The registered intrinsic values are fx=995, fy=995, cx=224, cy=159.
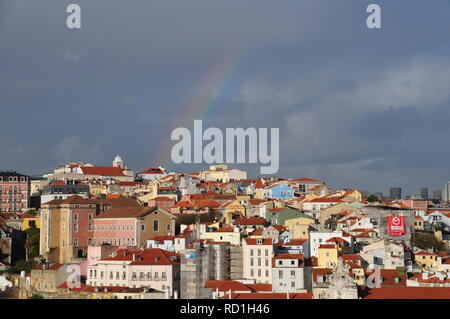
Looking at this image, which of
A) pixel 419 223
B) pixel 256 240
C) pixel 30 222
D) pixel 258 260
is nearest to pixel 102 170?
pixel 30 222

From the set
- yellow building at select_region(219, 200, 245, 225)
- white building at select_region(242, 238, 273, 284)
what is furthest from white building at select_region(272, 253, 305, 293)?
yellow building at select_region(219, 200, 245, 225)

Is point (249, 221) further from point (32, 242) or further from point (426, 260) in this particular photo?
point (32, 242)

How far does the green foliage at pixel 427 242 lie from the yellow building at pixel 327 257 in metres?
12.1

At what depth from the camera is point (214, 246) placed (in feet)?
168

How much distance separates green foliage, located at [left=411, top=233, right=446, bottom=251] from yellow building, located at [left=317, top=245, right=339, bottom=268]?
39.6ft

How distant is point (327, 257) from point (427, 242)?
1399cm

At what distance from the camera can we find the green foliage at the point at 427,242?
6238cm

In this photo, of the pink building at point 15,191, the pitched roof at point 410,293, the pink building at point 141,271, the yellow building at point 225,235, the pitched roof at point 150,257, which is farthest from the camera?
the pink building at point 15,191

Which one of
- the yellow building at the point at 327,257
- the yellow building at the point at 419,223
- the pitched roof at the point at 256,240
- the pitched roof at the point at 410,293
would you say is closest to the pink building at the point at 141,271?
the pitched roof at the point at 256,240

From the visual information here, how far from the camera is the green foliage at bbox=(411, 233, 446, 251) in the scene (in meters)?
62.4

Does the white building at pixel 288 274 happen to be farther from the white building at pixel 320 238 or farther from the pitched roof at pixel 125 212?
the pitched roof at pixel 125 212

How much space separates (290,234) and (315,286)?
11612 millimetres

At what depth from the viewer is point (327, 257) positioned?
51.1m
